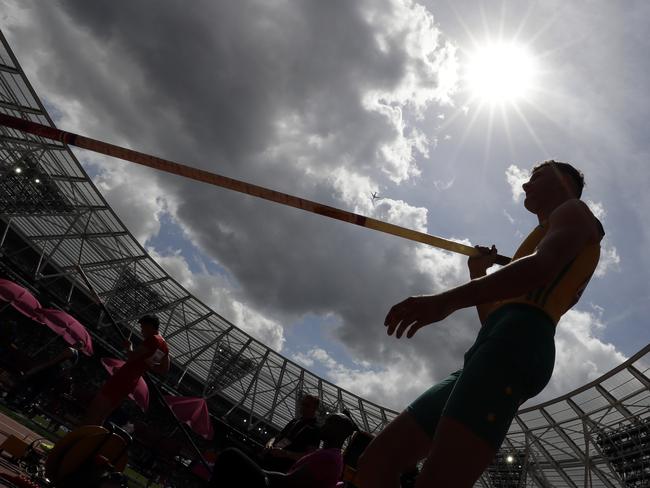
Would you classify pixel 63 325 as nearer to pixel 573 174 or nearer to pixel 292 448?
pixel 292 448

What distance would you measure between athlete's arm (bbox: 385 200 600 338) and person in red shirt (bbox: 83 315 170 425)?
343cm

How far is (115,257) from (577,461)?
30.5m

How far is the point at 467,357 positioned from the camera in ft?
5.28

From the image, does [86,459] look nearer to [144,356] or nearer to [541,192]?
[144,356]

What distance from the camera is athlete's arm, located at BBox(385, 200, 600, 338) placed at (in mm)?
1347

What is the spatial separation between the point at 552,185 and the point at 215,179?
8.72ft

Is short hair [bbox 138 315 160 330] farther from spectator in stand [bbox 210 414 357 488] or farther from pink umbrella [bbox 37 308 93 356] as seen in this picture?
pink umbrella [bbox 37 308 93 356]

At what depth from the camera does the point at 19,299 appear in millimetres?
12383

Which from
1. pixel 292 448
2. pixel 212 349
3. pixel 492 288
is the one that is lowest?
pixel 292 448

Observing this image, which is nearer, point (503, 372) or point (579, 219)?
point (503, 372)

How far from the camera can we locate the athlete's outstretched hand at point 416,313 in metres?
1.37

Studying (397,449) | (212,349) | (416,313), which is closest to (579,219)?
(416,313)

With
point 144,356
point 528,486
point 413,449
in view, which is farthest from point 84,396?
point 528,486

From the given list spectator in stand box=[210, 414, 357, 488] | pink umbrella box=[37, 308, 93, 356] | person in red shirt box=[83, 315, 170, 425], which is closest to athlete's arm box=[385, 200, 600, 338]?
spectator in stand box=[210, 414, 357, 488]
